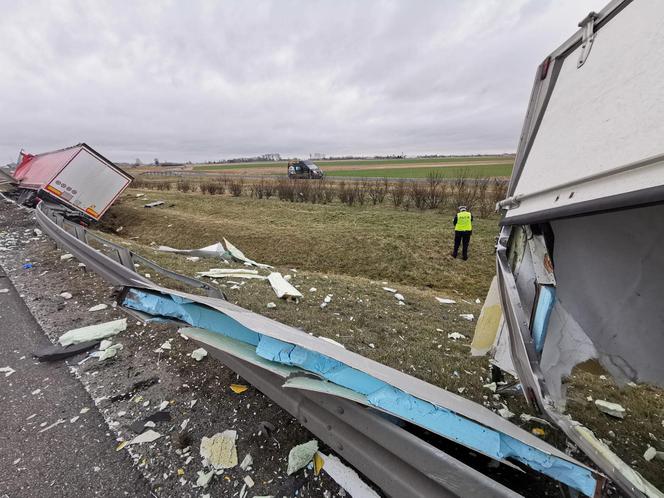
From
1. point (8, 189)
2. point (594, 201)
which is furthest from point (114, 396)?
point (8, 189)

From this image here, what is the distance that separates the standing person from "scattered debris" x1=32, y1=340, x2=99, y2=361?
8.29 meters

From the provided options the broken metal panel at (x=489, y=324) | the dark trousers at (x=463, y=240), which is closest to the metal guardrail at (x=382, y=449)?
the broken metal panel at (x=489, y=324)

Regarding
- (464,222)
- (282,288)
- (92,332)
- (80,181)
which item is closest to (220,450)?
(92,332)

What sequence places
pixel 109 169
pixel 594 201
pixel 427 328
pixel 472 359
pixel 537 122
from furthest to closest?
pixel 109 169 → pixel 427 328 → pixel 472 359 → pixel 537 122 → pixel 594 201

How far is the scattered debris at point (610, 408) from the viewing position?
7.48 ft

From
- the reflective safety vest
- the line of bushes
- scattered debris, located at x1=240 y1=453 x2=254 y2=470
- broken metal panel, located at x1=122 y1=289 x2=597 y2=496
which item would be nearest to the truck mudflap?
broken metal panel, located at x1=122 y1=289 x2=597 y2=496

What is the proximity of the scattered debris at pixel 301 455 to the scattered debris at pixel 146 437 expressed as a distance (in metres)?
0.72

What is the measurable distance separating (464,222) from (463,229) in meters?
0.20

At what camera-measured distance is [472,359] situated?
2.84 metres

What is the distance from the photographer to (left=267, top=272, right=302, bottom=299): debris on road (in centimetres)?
405

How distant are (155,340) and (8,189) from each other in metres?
15.6

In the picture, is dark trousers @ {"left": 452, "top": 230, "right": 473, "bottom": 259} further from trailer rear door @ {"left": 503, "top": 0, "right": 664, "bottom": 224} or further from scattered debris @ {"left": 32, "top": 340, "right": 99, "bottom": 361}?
scattered debris @ {"left": 32, "top": 340, "right": 99, "bottom": 361}

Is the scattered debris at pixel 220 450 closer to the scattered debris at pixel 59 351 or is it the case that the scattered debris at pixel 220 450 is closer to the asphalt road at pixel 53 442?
the asphalt road at pixel 53 442

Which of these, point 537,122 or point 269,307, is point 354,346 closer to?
point 269,307
